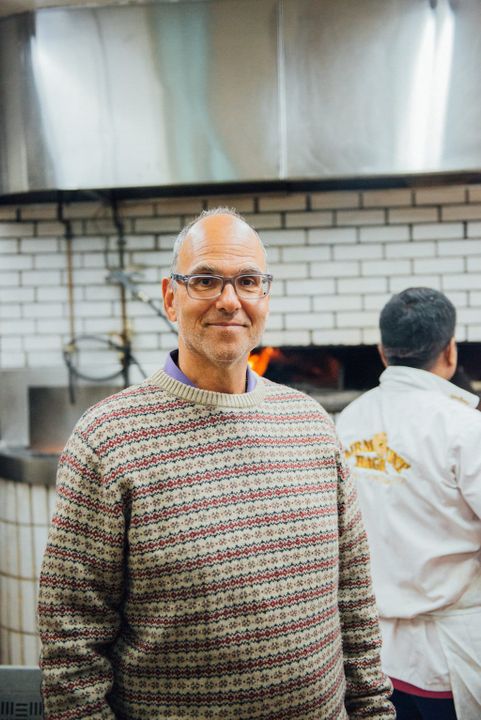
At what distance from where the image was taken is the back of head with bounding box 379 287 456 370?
2.06 meters

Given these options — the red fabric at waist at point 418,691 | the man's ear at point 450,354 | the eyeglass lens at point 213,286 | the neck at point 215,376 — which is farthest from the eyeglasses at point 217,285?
the red fabric at waist at point 418,691

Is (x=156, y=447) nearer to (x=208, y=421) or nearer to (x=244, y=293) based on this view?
(x=208, y=421)

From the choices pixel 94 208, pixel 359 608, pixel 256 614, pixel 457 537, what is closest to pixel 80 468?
pixel 256 614

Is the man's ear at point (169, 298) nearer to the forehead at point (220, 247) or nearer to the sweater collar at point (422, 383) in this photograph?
the forehead at point (220, 247)

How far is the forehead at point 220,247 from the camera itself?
139 centimetres

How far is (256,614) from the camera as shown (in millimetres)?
1284

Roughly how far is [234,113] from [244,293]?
1.94 metres

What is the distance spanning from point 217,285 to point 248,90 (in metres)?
1.99

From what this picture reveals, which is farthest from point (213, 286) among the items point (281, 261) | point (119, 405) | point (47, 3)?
point (47, 3)

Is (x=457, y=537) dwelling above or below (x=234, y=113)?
below

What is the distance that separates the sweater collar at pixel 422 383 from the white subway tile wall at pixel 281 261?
4.80 ft

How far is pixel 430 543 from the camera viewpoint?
1891 mm

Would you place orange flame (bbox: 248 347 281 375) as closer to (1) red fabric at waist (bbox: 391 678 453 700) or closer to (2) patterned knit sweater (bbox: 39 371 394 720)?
(1) red fabric at waist (bbox: 391 678 453 700)

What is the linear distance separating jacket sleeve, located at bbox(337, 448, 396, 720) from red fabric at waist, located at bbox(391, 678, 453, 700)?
1.64ft
